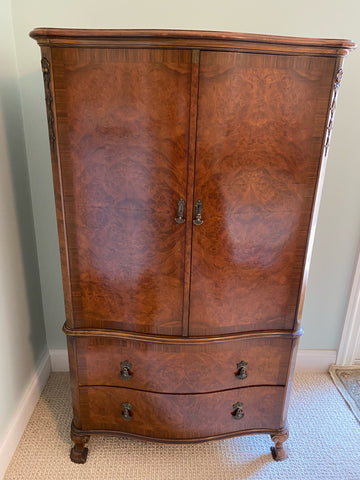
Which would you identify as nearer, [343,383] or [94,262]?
[94,262]

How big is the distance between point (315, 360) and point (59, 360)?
4.85ft

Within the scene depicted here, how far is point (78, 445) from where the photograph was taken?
158 cm

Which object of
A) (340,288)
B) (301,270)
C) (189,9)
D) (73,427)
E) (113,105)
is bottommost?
(73,427)

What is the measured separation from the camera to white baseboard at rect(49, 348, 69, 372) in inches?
80.8

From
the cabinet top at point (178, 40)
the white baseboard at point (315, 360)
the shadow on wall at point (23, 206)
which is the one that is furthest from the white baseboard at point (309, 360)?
the cabinet top at point (178, 40)

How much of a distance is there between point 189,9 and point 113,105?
28.6 inches

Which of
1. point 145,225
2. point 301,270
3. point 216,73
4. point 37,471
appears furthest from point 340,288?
point 37,471

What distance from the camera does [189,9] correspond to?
1529 mm

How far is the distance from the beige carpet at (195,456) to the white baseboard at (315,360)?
322mm

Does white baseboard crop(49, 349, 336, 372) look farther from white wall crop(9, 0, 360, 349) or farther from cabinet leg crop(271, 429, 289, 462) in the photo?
cabinet leg crop(271, 429, 289, 462)

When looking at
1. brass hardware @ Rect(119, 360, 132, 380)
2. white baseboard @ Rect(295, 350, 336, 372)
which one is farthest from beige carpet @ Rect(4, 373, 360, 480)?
brass hardware @ Rect(119, 360, 132, 380)

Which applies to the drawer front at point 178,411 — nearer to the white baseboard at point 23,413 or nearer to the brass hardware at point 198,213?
the white baseboard at point 23,413

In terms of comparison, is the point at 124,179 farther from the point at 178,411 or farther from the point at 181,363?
the point at 178,411

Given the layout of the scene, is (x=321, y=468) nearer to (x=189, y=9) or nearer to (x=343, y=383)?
(x=343, y=383)
